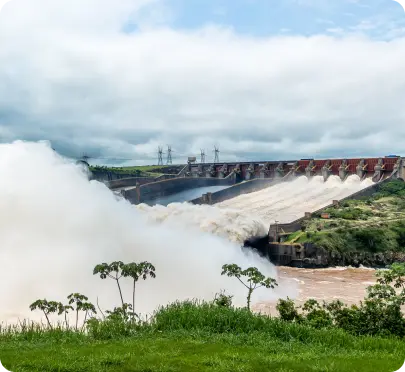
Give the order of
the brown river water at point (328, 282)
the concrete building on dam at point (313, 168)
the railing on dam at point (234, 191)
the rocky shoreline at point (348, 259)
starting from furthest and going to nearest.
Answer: the concrete building on dam at point (313, 168)
the railing on dam at point (234, 191)
the rocky shoreline at point (348, 259)
the brown river water at point (328, 282)

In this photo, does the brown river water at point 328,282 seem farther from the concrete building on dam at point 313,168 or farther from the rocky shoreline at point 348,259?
the concrete building on dam at point 313,168

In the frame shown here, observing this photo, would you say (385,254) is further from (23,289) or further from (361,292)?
(23,289)

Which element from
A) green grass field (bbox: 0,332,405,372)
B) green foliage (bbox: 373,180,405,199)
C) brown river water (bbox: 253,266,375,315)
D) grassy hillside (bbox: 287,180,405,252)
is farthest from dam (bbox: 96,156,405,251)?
green grass field (bbox: 0,332,405,372)

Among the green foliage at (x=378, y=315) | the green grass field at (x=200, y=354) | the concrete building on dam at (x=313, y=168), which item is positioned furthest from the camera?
the concrete building on dam at (x=313, y=168)

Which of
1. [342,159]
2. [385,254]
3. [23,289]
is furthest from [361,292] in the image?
[342,159]

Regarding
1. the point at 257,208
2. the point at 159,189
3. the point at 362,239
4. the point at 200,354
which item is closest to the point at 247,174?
the point at 257,208

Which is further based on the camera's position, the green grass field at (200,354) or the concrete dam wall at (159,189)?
the concrete dam wall at (159,189)

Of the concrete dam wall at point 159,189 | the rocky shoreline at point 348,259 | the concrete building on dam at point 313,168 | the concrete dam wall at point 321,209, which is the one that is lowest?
the rocky shoreline at point 348,259

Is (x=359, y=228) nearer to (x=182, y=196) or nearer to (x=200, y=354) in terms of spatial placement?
(x=182, y=196)

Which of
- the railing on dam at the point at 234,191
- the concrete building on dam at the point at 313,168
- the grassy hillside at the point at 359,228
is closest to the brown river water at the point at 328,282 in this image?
the grassy hillside at the point at 359,228
